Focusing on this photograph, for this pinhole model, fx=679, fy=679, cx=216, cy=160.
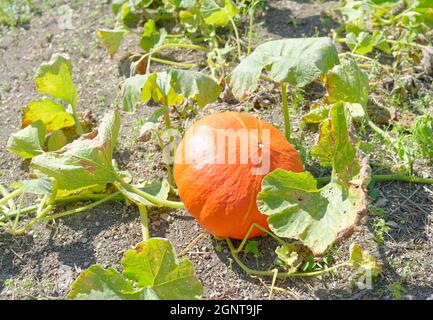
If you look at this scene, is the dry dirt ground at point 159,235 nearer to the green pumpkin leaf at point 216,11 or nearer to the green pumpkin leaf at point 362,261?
the green pumpkin leaf at point 362,261

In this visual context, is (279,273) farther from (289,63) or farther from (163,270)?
(289,63)

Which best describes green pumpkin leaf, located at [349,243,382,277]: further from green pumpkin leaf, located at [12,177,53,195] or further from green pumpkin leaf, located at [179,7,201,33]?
green pumpkin leaf, located at [179,7,201,33]

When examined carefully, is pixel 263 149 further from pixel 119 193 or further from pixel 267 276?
pixel 119 193

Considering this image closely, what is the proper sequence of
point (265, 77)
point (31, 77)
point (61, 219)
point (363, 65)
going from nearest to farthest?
point (61, 219) → point (265, 77) → point (363, 65) → point (31, 77)

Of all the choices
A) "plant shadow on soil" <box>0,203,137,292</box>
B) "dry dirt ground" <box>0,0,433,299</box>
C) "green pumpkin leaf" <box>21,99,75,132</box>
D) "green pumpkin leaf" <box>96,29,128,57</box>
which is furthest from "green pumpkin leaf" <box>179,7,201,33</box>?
"plant shadow on soil" <box>0,203,137,292</box>

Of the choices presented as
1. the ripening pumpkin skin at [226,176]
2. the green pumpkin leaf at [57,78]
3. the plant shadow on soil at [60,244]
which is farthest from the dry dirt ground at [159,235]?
the green pumpkin leaf at [57,78]

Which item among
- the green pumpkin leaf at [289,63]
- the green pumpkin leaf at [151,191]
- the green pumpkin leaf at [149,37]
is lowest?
the green pumpkin leaf at [151,191]

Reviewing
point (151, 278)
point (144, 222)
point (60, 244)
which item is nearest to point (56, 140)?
point (60, 244)
